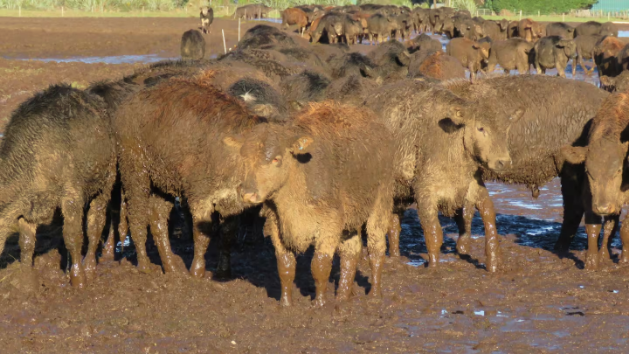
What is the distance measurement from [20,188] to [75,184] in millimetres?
490

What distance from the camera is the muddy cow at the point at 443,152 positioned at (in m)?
8.62

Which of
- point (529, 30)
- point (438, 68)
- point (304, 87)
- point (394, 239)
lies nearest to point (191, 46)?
point (438, 68)

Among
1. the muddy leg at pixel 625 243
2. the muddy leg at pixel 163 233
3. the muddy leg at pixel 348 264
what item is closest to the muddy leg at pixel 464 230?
the muddy leg at pixel 625 243

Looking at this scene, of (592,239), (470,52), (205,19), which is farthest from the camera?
(205,19)

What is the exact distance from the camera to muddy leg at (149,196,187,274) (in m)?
8.68

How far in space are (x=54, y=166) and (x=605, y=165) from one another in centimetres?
546

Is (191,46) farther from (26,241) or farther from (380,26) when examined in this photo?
(26,241)

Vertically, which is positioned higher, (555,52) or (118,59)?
(555,52)

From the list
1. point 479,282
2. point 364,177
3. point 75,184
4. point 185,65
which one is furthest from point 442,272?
point 185,65

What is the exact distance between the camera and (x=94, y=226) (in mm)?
8469

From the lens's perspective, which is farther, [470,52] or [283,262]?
[470,52]

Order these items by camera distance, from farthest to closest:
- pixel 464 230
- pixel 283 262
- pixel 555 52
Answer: pixel 555 52
pixel 464 230
pixel 283 262

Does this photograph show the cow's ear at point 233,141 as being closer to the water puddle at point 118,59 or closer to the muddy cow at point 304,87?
the muddy cow at point 304,87

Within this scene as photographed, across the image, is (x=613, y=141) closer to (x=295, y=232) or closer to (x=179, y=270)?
(x=295, y=232)
